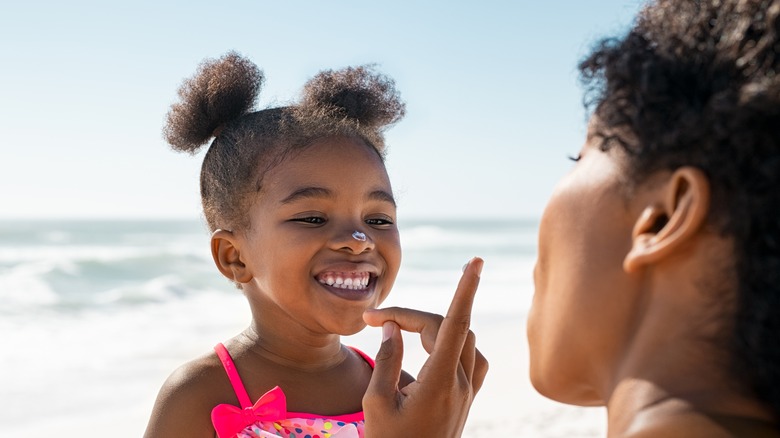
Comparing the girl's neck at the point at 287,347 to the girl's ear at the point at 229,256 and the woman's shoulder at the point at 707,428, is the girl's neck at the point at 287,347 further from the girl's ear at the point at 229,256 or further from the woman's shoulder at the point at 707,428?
the woman's shoulder at the point at 707,428

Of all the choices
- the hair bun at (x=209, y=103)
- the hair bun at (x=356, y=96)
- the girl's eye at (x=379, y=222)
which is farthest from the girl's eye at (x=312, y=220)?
the hair bun at (x=209, y=103)

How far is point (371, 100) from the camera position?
327cm

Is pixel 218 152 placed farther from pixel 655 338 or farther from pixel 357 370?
pixel 655 338

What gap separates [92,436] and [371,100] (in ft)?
12.5

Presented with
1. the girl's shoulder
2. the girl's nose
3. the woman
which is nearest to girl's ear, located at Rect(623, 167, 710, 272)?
the woman

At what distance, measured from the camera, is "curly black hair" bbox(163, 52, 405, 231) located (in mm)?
2912

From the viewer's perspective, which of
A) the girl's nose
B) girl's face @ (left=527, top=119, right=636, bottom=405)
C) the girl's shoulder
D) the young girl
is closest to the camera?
girl's face @ (left=527, top=119, right=636, bottom=405)

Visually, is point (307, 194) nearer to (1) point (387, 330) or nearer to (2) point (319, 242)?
(2) point (319, 242)

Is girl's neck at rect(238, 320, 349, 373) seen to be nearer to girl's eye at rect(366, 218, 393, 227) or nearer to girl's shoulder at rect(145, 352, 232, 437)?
girl's shoulder at rect(145, 352, 232, 437)

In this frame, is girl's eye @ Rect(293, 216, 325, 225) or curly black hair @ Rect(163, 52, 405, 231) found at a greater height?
curly black hair @ Rect(163, 52, 405, 231)

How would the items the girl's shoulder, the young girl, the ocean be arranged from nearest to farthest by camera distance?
the girl's shoulder < the young girl < the ocean

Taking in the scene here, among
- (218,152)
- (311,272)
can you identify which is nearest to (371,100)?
(218,152)

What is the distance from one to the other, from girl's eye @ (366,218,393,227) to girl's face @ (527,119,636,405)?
152 centimetres

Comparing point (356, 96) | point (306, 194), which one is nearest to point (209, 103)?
point (356, 96)
